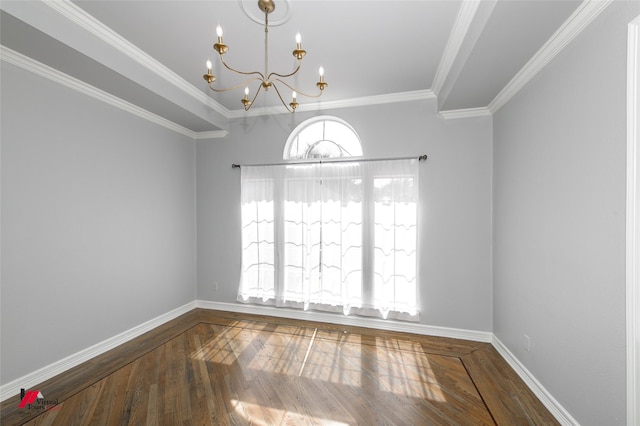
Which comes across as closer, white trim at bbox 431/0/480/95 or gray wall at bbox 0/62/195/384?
white trim at bbox 431/0/480/95

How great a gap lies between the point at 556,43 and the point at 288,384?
324cm

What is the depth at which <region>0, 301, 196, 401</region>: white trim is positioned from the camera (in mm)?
1984

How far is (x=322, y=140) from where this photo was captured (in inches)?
139

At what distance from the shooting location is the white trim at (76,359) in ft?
6.51

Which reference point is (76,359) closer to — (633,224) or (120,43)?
(120,43)

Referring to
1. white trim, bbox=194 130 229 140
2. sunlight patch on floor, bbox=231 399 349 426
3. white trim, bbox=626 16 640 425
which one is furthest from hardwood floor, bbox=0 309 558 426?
white trim, bbox=194 130 229 140

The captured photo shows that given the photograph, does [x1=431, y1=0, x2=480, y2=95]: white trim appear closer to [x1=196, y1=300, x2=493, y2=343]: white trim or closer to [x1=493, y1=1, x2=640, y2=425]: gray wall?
[x1=493, y1=1, x2=640, y2=425]: gray wall

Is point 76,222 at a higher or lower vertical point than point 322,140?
lower

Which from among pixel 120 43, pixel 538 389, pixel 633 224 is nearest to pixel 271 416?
pixel 538 389

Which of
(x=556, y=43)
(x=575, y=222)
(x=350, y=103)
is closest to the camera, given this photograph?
(x=575, y=222)

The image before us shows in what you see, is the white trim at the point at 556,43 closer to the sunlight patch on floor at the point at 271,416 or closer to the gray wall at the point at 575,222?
the gray wall at the point at 575,222

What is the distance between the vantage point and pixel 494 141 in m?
2.84

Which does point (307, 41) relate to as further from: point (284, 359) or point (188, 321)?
point (188, 321)

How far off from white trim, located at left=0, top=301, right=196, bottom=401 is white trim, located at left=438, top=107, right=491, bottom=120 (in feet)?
14.0
